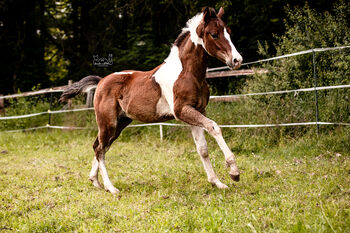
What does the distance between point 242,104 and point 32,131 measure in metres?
7.54

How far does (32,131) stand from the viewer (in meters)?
11.8

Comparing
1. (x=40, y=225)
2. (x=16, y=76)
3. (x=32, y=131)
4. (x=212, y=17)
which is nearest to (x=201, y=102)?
(x=212, y=17)

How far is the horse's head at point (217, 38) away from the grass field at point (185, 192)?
5.20 feet

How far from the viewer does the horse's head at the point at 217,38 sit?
4.09 m

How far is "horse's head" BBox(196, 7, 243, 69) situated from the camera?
409 centimetres

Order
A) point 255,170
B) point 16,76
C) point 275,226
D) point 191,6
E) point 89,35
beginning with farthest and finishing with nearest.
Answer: point 16,76 < point 89,35 < point 191,6 < point 255,170 < point 275,226

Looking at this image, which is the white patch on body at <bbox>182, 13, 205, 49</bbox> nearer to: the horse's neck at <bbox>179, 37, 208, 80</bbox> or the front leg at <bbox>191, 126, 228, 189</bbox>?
the horse's neck at <bbox>179, 37, 208, 80</bbox>

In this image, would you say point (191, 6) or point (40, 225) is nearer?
point (40, 225)

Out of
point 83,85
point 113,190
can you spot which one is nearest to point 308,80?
point 83,85

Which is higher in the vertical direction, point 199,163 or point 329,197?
point 329,197

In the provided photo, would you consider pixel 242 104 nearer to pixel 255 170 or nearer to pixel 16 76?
pixel 255 170

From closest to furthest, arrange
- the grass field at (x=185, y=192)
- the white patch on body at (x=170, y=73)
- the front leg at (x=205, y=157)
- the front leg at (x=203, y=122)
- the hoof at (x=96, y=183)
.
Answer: the grass field at (x=185, y=192), the front leg at (x=203, y=122), the front leg at (x=205, y=157), the white patch on body at (x=170, y=73), the hoof at (x=96, y=183)

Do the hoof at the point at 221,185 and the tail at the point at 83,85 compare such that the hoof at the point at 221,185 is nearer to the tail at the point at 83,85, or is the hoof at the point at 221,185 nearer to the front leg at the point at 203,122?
the front leg at the point at 203,122

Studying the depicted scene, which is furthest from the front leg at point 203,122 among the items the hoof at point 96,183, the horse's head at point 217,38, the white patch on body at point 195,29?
the hoof at point 96,183
